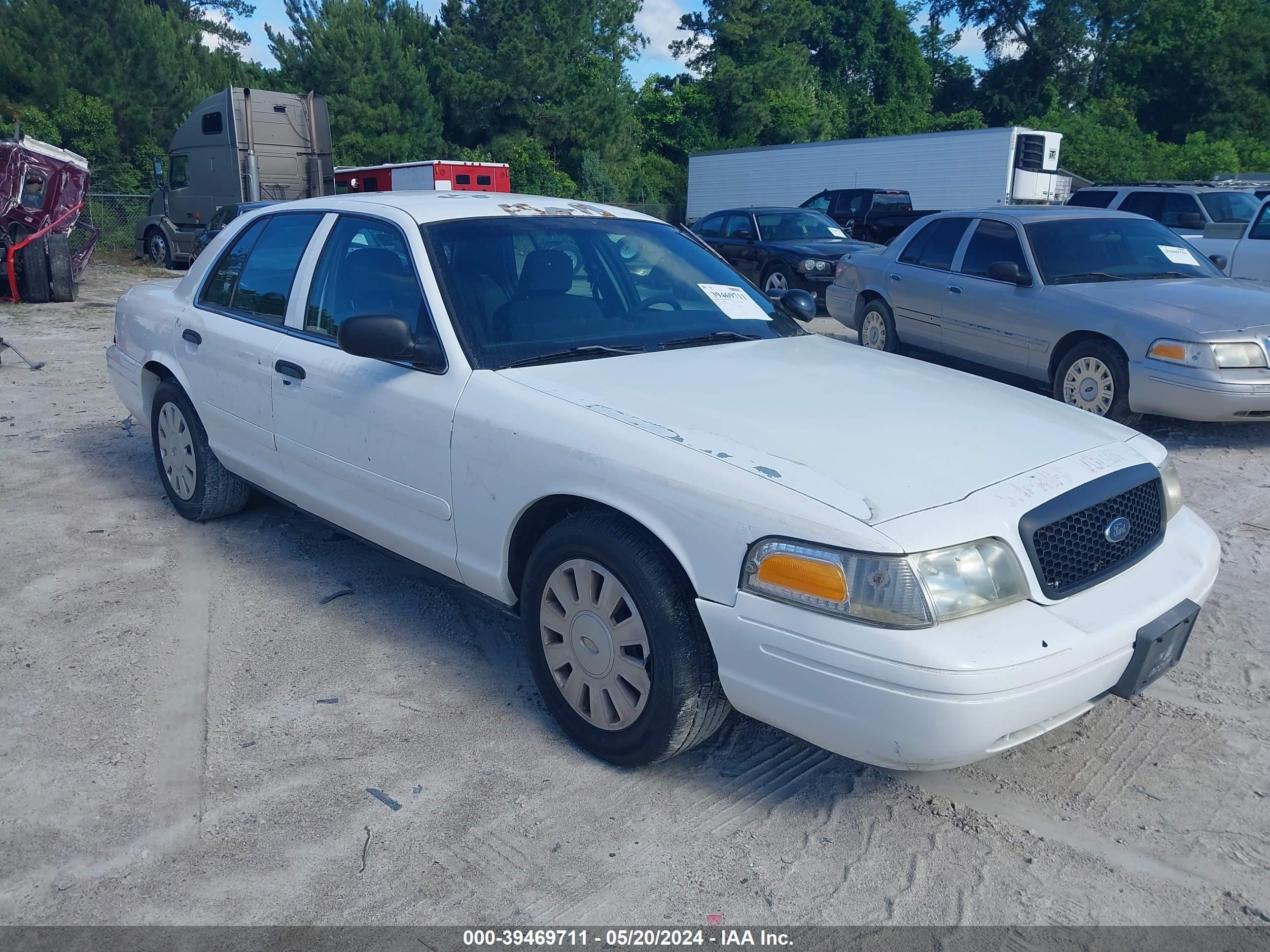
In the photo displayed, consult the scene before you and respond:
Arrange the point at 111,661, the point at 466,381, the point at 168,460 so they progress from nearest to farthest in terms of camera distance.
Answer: the point at 466,381 < the point at 111,661 < the point at 168,460

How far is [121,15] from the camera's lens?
90.9 feet

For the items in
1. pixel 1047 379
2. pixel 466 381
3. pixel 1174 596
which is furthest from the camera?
pixel 1047 379

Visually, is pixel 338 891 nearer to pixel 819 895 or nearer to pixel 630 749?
pixel 630 749

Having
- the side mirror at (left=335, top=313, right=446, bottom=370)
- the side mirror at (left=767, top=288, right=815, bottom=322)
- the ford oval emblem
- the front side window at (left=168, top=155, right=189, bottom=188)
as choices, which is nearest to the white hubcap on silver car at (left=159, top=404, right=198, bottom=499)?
the side mirror at (left=335, top=313, right=446, bottom=370)

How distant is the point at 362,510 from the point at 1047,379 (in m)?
5.72

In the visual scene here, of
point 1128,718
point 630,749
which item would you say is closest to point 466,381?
point 630,749

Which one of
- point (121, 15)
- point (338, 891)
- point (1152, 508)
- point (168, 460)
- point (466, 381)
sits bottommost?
point (338, 891)

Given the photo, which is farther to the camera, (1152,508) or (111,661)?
(111,661)

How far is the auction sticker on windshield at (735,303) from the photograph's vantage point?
170 inches

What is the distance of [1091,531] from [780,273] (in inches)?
467

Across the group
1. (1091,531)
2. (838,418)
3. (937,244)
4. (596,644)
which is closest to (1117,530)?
(1091,531)

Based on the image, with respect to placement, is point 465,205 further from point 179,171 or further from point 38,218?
point 179,171

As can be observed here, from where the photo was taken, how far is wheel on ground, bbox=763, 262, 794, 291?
1420 cm

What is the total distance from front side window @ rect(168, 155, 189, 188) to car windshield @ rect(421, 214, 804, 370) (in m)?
19.5
